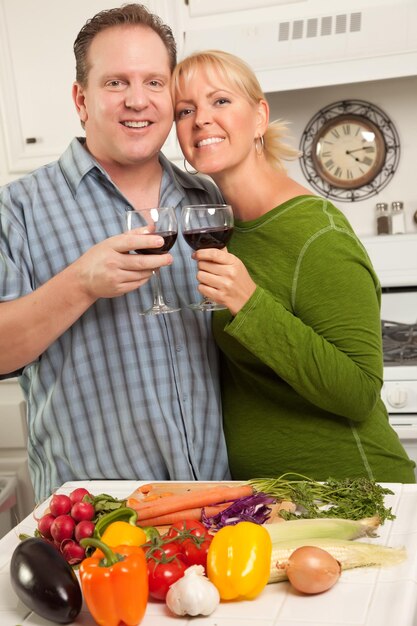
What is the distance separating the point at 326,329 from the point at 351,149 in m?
2.13

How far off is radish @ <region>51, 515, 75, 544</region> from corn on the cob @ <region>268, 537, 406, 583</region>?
0.33m

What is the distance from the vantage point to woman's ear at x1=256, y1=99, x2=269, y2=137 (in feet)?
5.98

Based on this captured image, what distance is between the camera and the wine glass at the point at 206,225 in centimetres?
147

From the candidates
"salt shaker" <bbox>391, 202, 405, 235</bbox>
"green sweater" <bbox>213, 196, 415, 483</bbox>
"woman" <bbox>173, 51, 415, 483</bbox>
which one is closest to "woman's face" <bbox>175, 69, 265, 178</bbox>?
"woman" <bbox>173, 51, 415, 483</bbox>

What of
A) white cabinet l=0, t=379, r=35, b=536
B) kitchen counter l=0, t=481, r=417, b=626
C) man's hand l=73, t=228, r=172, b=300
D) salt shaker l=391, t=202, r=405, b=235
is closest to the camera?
kitchen counter l=0, t=481, r=417, b=626

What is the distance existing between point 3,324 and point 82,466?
13.6 inches

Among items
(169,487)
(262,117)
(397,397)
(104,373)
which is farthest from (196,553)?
(397,397)

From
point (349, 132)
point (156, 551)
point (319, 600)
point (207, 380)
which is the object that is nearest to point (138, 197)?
point (207, 380)

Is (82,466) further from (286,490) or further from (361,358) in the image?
(361,358)

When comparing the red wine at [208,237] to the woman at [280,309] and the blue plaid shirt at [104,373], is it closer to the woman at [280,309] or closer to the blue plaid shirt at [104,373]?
the woman at [280,309]

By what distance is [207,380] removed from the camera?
1.75 meters

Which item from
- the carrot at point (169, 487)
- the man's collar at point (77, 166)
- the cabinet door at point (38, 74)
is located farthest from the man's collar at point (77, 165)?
the cabinet door at point (38, 74)

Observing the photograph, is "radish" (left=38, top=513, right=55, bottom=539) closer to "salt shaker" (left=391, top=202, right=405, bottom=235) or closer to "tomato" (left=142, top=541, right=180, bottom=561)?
"tomato" (left=142, top=541, right=180, bottom=561)

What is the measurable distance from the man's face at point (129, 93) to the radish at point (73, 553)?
823 mm
